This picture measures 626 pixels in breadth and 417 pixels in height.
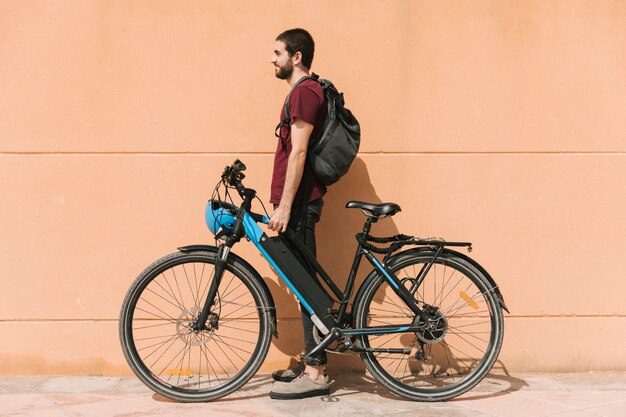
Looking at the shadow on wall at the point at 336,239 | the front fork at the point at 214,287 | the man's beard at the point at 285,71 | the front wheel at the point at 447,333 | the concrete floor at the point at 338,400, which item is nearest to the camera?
the concrete floor at the point at 338,400

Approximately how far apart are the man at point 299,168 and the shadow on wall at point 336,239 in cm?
42

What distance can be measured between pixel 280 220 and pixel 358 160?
899 mm

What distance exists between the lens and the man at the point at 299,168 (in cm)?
479

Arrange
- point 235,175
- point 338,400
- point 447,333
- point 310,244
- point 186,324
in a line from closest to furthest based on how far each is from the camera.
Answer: point 235,175
point 338,400
point 310,244
point 447,333
point 186,324

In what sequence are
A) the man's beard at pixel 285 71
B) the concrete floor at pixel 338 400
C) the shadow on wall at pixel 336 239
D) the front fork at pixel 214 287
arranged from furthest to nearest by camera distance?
the shadow on wall at pixel 336 239
the man's beard at pixel 285 71
the front fork at pixel 214 287
the concrete floor at pixel 338 400

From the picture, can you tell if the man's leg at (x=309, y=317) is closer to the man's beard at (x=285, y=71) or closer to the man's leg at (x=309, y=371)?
the man's leg at (x=309, y=371)

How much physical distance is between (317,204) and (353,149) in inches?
15.2

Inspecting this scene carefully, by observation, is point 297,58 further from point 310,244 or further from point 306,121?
point 310,244

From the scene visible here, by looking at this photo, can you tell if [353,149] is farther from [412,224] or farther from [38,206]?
[38,206]

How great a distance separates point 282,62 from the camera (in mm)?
4949

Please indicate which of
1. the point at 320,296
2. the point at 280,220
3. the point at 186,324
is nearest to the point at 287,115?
the point at 280,220

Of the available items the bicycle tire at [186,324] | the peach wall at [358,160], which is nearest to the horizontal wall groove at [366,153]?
the peach wall at [358,160]

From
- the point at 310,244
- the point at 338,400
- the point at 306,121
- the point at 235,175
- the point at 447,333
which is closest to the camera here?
the point at 306,121

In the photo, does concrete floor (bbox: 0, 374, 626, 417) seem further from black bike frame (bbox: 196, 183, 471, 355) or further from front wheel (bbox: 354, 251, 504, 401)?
black bike frame (bbox: 196, 183, 471, 355)
